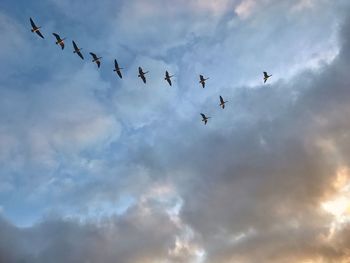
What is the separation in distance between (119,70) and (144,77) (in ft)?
27.4

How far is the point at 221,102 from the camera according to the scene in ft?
517

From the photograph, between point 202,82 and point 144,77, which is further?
point 202,82

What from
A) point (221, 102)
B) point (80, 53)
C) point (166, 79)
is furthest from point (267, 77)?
point (80, 53)

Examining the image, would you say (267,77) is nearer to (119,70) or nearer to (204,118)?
(204,118)

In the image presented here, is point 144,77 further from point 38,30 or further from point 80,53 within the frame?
point 38,30

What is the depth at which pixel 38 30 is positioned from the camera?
399 ft

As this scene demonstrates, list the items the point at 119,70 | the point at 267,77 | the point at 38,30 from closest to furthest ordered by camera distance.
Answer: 1. the point at 38,30
2. the point at 119,70
3. the point at 267,77

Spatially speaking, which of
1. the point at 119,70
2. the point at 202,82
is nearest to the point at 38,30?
the point at 119,70

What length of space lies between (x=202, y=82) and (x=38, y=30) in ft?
188

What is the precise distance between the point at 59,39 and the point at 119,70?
22009 mm

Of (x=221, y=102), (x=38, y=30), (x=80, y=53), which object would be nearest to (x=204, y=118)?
(x=221, y=102)

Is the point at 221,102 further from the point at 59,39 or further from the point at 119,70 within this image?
the point at 59,39

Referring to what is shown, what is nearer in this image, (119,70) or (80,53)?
(80,53)

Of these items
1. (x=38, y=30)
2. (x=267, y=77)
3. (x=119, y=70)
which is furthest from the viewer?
(x=267, y=77)
